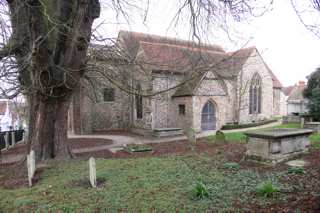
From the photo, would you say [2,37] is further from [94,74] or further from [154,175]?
[154,175]

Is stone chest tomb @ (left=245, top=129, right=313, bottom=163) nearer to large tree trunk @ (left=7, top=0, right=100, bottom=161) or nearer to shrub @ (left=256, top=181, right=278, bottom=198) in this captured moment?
shrub @ (left=256, top=181, right=278, bottom=198)

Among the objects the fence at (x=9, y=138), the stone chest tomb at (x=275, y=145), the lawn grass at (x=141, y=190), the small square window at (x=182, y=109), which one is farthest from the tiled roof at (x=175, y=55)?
the fence at (x=9, y=138)

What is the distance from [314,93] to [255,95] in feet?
18.0

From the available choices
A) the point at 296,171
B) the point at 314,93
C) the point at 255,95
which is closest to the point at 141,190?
the point at 296,171

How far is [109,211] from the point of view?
4.29 meters

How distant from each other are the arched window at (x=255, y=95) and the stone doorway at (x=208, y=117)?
6.43 meters

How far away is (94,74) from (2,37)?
4.47 meters

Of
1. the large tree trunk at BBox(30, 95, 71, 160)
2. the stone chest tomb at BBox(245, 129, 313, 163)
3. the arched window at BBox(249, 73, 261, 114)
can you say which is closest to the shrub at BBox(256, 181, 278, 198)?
the stone chest tomb at BBox(245, 129, 313, 163)

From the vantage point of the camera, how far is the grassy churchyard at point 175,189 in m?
4.31

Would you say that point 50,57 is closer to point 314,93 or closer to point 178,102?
point 178,102

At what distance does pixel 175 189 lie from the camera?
17.1ft

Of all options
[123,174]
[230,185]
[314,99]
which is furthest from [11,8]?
[314,99]

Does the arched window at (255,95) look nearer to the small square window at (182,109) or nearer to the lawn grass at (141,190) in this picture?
the small square window at (182,109)

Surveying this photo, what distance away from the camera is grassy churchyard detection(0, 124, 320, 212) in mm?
4309
